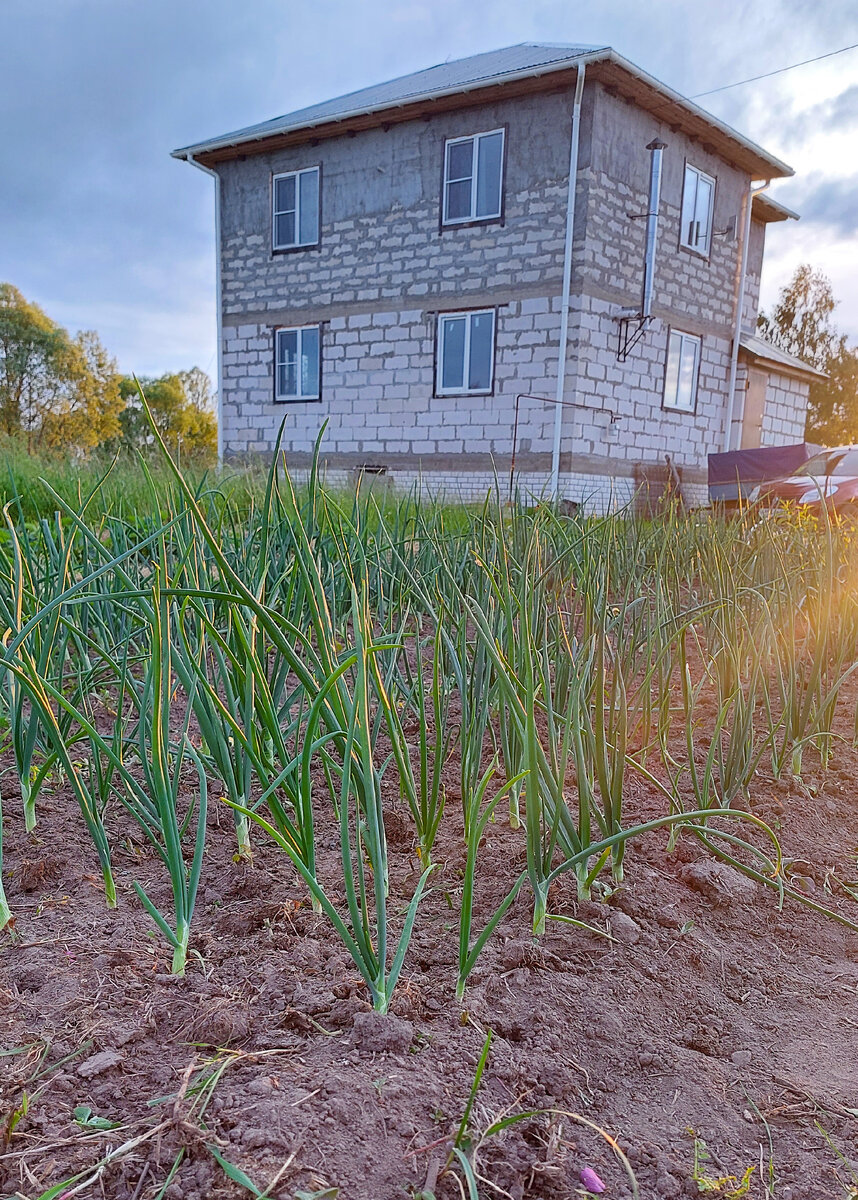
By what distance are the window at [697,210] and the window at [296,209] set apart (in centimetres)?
473

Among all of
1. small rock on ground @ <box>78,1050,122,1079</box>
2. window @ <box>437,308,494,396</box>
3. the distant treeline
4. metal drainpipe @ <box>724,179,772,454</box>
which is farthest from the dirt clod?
the distant treeline

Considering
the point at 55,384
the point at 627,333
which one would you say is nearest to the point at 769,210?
the point at 627,333

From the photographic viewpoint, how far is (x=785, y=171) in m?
10.5

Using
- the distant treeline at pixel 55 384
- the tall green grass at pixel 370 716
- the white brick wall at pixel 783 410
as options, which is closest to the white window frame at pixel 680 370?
the white brick wall at pixel 783 410

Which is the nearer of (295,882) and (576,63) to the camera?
(295,882)

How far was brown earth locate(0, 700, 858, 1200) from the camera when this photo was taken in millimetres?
602

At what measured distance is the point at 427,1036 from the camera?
29.0 inches

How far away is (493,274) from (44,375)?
1688 centimetres

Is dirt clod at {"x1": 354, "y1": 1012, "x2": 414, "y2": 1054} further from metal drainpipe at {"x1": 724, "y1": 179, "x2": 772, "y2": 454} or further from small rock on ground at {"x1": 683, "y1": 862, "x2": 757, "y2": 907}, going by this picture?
metal drainpipe at {"x1": 724, "y1": 179, "x2": 772, "y2": 454}

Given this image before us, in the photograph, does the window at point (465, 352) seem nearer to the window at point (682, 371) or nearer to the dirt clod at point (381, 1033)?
the window at point (682, 371)

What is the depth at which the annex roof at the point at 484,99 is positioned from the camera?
26.5ft

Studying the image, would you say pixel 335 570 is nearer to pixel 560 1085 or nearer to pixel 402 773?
pixel 402 773

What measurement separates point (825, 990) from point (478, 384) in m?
8.87

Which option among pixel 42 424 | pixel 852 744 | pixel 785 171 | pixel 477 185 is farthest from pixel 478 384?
pixel 42 424
